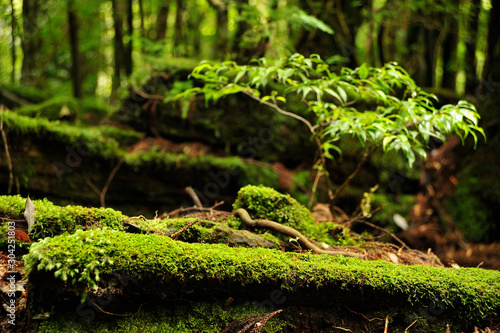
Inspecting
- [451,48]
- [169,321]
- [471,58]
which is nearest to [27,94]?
[169,321]

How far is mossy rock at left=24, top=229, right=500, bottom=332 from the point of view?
1607mm

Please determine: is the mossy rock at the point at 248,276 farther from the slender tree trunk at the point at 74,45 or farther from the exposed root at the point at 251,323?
the slender tree trunk at the point at 74,45

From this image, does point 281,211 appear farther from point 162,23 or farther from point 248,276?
point 162,23

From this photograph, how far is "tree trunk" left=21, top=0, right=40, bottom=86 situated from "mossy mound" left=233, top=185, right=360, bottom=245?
9.25 m

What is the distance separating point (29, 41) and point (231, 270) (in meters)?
10.9

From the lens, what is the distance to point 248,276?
1.87 metres

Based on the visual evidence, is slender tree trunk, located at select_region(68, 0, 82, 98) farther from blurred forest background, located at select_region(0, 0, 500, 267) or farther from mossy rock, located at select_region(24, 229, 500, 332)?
mossy rock, located at select_region(24, 229, 500, 332)

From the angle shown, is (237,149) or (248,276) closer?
(248,276)

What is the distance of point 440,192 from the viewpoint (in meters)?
6.06

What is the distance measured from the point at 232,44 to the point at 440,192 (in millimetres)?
5125

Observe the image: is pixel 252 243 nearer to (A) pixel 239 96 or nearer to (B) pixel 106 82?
(A) pixel 239 96

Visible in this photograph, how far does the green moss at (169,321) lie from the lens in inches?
63.5

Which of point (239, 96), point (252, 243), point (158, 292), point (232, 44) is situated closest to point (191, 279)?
point (158, 292)

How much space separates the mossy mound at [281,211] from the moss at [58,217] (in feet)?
3.62
